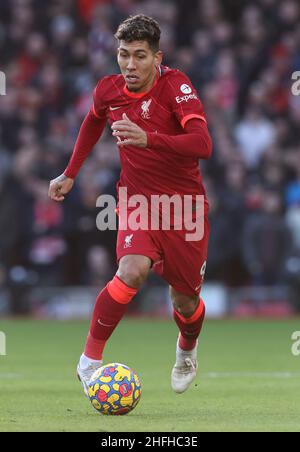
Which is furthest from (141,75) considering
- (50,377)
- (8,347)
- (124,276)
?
(8,347)

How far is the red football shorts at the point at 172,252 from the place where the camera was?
755 centimetres

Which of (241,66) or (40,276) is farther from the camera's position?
(241,66)

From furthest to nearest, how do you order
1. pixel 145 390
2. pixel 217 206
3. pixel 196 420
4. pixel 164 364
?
pixel 217 206, pixel 164 364, pixel 145 390, pixel 196 420

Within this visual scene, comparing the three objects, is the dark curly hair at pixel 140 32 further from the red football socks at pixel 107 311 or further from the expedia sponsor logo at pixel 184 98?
the red football socks at pixel 107 311

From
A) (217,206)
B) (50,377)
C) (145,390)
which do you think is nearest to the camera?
(145,390)

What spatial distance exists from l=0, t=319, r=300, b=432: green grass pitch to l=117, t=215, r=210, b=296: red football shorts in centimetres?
77

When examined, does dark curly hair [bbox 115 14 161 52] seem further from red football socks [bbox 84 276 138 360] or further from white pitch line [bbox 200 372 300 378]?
white pitch line [bbox 200 372 300 378]

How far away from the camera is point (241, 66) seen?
57.1 ft

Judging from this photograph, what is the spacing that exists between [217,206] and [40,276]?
246 centimetres

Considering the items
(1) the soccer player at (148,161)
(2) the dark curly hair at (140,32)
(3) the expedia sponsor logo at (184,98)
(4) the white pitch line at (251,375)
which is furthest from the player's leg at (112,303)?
(4) the white pitch line at (251,375)

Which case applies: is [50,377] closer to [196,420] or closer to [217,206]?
[196,420]

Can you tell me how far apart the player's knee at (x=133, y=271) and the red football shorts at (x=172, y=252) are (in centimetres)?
6

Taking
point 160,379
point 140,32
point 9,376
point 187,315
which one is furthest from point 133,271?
point 9,376
